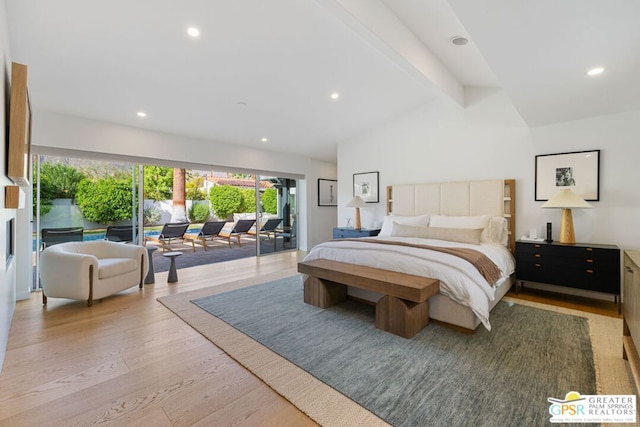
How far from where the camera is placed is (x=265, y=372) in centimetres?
200

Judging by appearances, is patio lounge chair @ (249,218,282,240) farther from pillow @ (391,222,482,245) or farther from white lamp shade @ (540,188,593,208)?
white lamp shade @ (540,188,593,208)

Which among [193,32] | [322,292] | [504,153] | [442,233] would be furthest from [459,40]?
[322,292]

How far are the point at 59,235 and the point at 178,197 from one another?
3.21 metres

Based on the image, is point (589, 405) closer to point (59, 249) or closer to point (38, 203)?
point (59, 249)

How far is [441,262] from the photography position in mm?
2711

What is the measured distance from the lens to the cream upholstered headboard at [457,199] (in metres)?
4.18

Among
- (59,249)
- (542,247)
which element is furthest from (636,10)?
(59,249)

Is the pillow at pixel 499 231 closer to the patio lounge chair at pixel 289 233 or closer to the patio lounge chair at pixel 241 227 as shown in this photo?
the patio lounge chair at pixel 289 233

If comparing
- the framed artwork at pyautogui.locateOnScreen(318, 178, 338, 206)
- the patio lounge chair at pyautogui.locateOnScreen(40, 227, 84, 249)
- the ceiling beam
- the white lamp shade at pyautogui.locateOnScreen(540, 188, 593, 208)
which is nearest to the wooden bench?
the white lamp shade at pyautogui.locateOnScreen(540, 188, 593, 208)

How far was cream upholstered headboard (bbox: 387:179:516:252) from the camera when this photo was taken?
4184mm

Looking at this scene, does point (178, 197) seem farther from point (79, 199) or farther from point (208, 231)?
point (79, 199)

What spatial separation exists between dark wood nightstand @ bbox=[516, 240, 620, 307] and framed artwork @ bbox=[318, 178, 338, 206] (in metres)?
4.74

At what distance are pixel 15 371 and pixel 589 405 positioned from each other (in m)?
3.77

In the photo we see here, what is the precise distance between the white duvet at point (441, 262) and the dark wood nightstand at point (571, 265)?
204 mm
